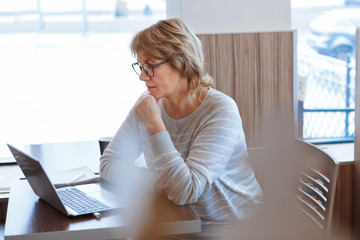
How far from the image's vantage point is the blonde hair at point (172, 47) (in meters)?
1.45

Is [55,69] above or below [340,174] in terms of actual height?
above

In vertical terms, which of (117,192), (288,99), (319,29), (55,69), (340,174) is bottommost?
(340,174)

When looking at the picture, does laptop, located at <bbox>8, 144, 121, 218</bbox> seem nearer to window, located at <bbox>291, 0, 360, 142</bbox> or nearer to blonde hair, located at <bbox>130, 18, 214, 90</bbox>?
blonde hair, located at <bbox>130, 18, 214, 90</bbox>

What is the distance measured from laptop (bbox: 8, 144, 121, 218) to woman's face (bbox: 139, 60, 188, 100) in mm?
333

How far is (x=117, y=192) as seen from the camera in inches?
55.5

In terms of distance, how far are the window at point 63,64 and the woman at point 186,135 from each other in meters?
0.89

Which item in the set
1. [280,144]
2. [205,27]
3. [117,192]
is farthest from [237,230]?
[205,27]

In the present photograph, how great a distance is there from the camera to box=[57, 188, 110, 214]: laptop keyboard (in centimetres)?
125

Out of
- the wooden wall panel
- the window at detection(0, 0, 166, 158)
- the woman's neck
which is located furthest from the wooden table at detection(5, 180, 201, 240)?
the window at detection(0, 0, 166, 158)

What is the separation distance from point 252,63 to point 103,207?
1.25 metres

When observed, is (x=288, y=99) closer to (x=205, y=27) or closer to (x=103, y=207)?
(x=205, y=27)

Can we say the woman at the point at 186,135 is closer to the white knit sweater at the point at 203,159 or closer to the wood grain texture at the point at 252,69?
the white knit sweater at the point at 203,159

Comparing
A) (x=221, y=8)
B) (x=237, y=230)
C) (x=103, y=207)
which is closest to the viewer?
(x=237, y=230)

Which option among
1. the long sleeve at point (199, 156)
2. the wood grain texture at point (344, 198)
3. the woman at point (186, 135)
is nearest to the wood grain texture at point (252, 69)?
the wood grain texture at point (344, 198)
